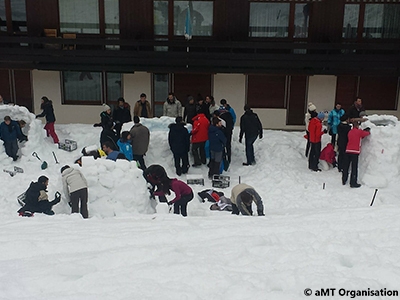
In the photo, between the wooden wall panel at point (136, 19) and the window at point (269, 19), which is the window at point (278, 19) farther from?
the wooden wall panel at point (136, 19)

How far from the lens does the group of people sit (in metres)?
12.3

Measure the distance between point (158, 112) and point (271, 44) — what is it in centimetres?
558

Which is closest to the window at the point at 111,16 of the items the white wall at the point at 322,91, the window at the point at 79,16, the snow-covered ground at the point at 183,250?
the window at the point at 79,16

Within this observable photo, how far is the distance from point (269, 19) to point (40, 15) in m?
9.55

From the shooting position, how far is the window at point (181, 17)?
1733cm

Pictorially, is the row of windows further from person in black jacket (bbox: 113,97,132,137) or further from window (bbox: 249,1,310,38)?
person in black jacket (bbox: 113,97,132,137)

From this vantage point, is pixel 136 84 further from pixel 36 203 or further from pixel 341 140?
pixel 36 203

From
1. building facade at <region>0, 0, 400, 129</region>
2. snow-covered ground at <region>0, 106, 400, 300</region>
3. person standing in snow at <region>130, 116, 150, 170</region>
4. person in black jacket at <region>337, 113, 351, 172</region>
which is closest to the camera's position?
snow-covered ground at <region>0, 106, 400, 300</region>

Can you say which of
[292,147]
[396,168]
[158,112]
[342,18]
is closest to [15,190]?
[158,112]

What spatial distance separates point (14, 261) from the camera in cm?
575

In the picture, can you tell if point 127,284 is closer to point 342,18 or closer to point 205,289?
point 205,289

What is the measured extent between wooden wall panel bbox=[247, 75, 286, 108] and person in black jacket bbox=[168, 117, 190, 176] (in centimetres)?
609

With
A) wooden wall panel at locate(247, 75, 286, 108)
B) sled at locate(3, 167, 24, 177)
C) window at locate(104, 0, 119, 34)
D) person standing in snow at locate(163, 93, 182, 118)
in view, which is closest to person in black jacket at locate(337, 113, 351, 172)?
wooden wall panel at locate(247, 75, 286, 108)

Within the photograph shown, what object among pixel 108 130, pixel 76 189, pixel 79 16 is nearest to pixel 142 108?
pixel 108 130
